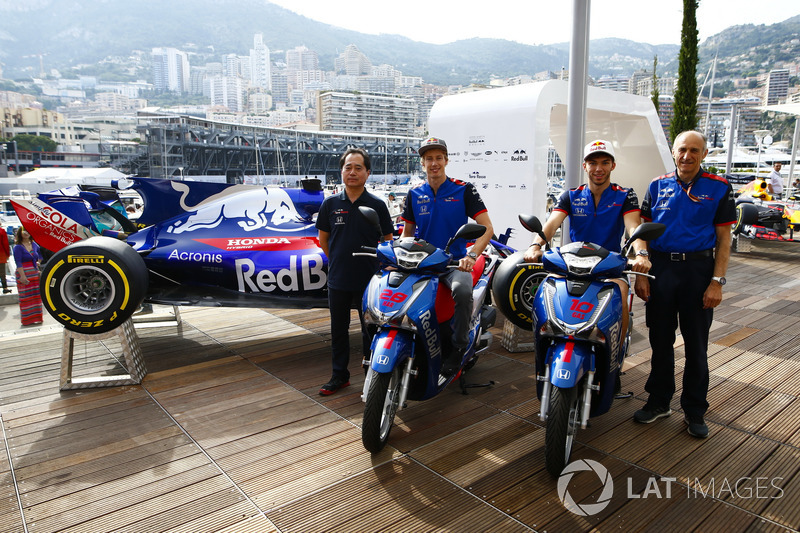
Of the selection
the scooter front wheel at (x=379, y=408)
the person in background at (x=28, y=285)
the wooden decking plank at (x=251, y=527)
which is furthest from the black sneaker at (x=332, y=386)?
the person in background at (x=28, y=285)

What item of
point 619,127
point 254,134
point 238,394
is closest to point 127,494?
point 238,394

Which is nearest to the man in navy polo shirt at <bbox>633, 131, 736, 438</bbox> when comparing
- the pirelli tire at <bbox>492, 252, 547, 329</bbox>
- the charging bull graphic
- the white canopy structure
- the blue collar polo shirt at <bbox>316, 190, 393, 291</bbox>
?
the pirelli tire at <bbox>492, 252, 547, 329</bbox>

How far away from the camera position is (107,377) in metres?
4.18

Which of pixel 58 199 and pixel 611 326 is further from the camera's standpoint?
pixel 58 199

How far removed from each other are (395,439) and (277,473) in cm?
74

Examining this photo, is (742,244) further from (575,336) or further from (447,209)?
(575,336)

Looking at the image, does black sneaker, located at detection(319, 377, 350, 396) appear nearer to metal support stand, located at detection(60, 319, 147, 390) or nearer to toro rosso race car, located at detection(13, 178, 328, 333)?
toro rosso race car, located at detection(13, 178, 328, 333)

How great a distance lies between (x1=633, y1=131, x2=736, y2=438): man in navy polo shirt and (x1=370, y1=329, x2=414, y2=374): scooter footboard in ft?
5.05

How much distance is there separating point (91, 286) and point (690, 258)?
4.35 metres

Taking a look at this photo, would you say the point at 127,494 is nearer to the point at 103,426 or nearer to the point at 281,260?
the point at 103,426

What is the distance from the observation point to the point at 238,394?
404cm

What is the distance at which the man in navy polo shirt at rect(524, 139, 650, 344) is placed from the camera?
3.34 m

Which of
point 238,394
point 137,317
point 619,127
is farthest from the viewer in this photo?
point 619,127

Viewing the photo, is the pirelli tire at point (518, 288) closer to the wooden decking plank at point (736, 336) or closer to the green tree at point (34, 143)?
the wooden decking plank at point (736, 336)
